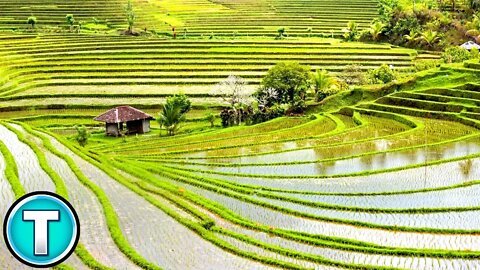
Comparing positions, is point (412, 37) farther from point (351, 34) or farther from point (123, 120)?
point (123, 120)

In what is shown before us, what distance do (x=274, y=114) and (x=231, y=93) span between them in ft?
8.15

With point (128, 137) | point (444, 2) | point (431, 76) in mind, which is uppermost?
point (444, 2)

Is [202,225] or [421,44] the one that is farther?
[421,44]

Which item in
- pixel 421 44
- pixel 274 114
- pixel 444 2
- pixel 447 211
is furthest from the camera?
pixel 444 2

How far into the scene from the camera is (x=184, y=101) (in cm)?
2258

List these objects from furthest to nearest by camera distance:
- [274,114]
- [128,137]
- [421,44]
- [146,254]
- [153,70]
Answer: [421,44]
[153,70]
[274,114]
[128,137]
[146,254]

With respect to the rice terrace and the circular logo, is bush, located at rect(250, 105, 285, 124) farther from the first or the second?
the circular logo

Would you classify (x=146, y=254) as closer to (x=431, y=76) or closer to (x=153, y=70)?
(x=431, y=76)

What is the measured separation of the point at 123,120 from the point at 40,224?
63.4 ft

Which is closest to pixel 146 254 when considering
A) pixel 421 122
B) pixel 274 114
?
pixel 421 122

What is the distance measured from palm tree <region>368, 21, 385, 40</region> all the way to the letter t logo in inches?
1581

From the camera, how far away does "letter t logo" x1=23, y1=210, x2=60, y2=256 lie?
9.38 feet

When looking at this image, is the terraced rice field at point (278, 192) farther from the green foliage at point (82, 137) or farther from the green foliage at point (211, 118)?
the green foliage at point (211, 118)

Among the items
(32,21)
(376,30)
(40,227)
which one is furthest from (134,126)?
(32,21)
